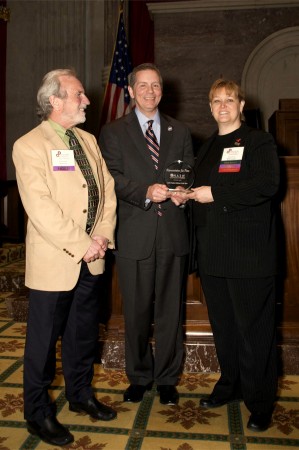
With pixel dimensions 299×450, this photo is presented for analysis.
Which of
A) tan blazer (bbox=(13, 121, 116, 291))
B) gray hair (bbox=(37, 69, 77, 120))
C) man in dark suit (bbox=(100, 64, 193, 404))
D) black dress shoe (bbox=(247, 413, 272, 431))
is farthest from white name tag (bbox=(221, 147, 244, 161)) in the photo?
black dress shoe (bbox=(247, 413, 272, 431))

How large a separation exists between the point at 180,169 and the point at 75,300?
2.78 ft

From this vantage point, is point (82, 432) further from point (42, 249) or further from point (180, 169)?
point (180, 169)

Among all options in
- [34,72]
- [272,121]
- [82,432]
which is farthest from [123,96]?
[82,432]

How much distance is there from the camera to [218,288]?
2.48 meters

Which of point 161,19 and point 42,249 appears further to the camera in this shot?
point 161,19

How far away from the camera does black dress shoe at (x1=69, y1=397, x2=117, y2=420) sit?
2.47m

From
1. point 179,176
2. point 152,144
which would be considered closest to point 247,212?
point 179,176

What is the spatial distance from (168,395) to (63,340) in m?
0.70

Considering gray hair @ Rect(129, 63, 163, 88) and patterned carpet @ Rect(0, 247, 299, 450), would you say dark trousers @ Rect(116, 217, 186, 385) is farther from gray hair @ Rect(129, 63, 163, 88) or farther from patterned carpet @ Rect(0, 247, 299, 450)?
gray hair @ Rect(129, 63, 163, 88)

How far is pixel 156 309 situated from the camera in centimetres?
269

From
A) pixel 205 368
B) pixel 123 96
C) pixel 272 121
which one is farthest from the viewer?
pixel 123 96

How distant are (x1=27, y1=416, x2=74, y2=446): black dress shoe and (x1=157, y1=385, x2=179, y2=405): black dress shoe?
62 centimetres

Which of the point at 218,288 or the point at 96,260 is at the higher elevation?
the point at 96,260

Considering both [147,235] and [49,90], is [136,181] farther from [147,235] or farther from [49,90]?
[49,90]
